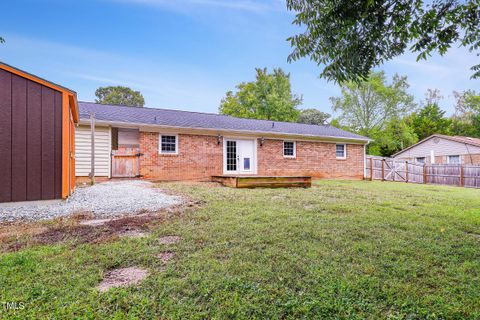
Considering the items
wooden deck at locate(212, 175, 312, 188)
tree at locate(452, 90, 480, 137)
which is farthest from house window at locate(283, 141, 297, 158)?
tree at locate(452, 90, 480, 137)

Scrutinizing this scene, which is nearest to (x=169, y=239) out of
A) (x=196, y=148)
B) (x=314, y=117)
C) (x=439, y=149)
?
(x=196, y=148)

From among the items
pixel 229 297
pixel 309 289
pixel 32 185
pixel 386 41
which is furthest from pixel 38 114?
pixel 386 41

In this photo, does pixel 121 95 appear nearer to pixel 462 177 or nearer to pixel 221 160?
pixel 221 160

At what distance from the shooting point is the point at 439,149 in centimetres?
2116

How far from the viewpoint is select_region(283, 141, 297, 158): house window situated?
13.4m

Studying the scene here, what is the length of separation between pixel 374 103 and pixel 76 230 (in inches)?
1167

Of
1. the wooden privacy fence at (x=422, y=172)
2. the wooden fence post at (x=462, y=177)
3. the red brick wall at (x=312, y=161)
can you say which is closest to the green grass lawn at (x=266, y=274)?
the red brick wall at (x=312, y=161)

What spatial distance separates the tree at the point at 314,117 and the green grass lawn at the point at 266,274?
112ft

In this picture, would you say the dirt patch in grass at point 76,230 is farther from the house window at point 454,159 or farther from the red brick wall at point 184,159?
the house window at point 454,159

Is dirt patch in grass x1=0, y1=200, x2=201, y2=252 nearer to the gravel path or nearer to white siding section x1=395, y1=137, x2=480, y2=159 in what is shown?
the gravel path

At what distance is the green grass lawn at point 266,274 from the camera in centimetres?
178

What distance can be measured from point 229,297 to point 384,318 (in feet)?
3.48

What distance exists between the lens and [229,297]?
1906mm

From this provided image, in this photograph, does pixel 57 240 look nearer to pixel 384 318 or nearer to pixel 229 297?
pixel 229 297
